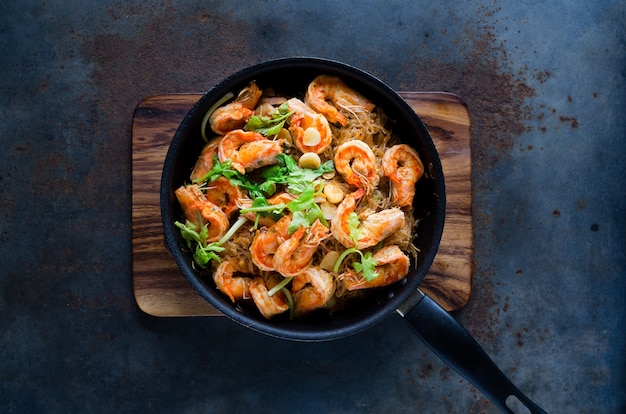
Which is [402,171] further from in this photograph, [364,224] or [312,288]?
[312,288]

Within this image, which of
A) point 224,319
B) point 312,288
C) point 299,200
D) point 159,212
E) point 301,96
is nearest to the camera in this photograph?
point 299,200

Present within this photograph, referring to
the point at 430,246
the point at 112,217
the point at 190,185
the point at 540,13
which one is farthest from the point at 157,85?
the point at 540,13

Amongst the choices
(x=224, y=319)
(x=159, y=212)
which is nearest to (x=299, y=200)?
(x=159, y=212)

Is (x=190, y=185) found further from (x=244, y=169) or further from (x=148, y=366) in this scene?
(x=148, y=366)

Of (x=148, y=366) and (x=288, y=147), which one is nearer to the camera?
(x=288, y=147)

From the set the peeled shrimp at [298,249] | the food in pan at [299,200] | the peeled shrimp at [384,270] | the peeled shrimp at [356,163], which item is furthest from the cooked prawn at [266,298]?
the peeled shrimp at [356,163]

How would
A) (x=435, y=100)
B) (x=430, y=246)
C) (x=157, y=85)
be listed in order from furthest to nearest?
(x=157, y=85) < (x=435, y=100) < (x=430, y=246)
